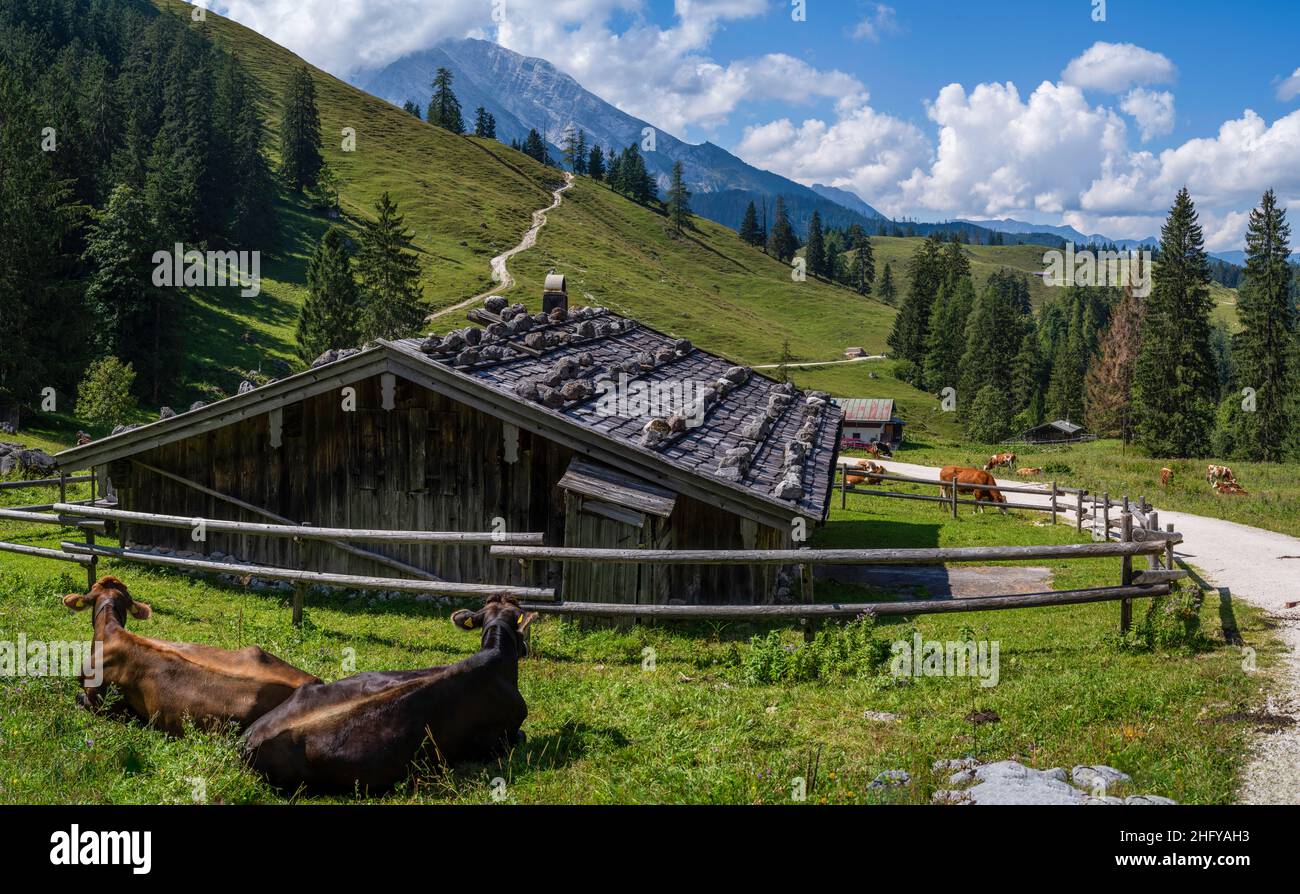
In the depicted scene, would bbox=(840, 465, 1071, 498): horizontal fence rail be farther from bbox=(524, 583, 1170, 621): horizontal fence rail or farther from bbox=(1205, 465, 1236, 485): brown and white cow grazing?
bbox=(524, 583, 1170, 621): horizontal fence rail

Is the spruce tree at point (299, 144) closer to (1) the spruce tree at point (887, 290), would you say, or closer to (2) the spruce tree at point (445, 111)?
(2) the spruce tree at point (445, 111)

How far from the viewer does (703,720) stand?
332 inches

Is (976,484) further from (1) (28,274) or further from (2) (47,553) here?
(1) (28,274)

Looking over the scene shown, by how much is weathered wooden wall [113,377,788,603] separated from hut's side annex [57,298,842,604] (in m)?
0.03

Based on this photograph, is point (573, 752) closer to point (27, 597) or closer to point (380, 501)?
point (380, 501)

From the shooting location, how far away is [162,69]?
11056 centimetres

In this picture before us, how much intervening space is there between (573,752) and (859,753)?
2.41m

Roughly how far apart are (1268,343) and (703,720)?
2881 inches

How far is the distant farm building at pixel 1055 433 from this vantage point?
93.0 m

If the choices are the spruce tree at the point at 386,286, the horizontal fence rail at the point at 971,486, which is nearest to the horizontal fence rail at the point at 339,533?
the horizontal fence rail at the point at 971,486

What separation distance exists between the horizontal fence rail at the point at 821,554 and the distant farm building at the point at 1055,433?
87.1m

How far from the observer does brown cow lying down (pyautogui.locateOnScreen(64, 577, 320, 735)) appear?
748 centimetres

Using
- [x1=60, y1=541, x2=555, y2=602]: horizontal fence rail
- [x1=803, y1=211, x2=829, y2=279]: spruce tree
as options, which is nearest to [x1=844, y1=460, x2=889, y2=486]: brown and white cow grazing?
[x1=60, y1=541, x2=555, y2=602]: horizontal fence rail
